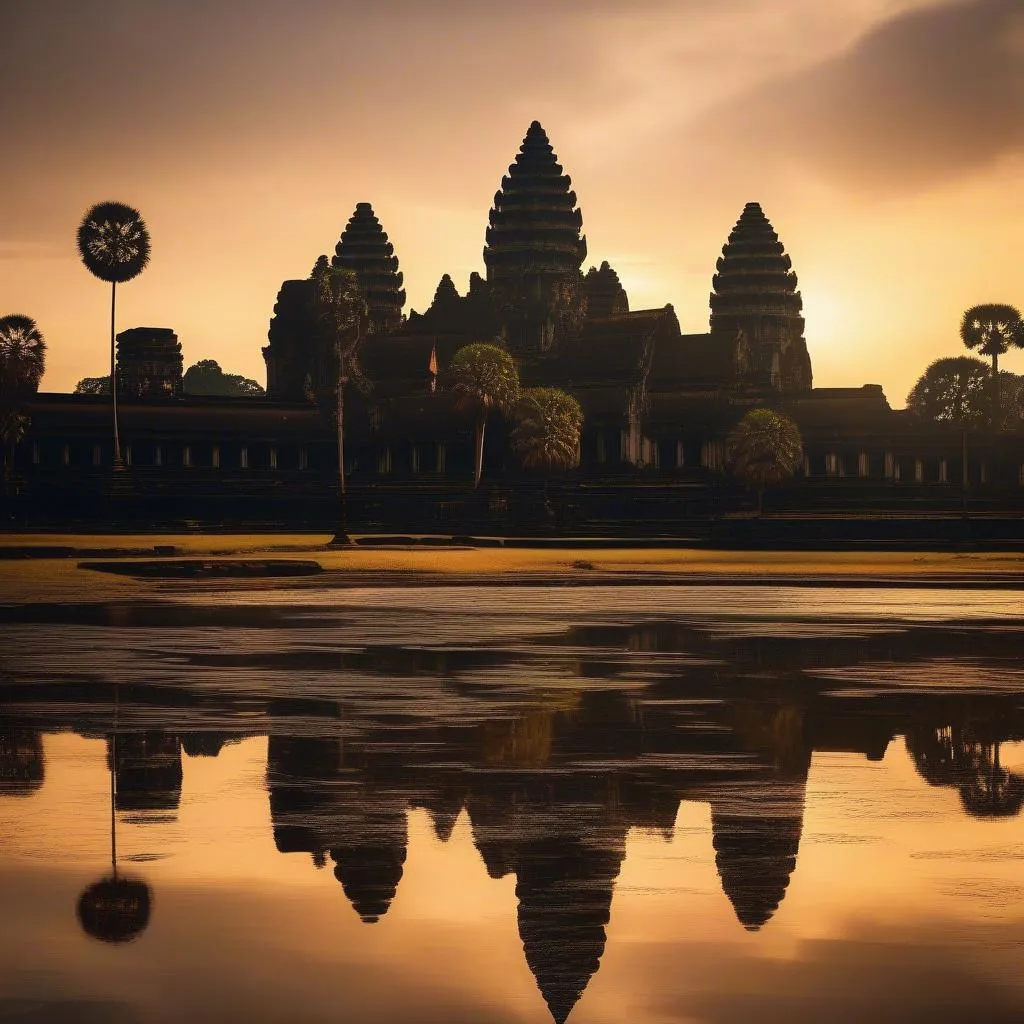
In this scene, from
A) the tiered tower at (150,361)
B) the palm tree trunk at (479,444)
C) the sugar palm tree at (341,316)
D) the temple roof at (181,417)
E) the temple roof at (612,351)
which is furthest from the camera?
the tiered tower at (150,361)

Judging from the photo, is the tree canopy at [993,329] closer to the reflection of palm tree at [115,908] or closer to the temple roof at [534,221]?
the temple roof at [534,221]

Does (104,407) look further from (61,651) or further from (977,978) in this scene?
(977,978)

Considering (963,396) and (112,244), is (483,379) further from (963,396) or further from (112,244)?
(963,396)

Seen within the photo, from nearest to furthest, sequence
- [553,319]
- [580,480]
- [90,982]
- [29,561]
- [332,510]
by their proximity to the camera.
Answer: [90,982] → [29,561] → [332,510] → [580,480] → [553,319]

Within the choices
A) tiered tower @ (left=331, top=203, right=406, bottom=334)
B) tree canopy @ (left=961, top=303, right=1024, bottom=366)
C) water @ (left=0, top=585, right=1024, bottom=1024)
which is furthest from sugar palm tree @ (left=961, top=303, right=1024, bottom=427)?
water @ (left=0, top=585, right=1024, bottom=1024)

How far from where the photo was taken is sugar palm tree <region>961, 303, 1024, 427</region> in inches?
5020

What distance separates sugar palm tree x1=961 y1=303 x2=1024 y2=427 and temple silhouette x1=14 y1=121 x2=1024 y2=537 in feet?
41.6

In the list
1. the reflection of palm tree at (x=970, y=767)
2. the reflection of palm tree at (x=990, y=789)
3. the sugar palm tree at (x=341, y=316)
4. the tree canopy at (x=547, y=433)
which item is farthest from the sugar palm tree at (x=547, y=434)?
the reflection of palm tree at (x=990, y=789)

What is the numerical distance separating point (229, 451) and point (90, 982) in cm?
9505

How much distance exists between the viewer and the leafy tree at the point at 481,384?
316ft

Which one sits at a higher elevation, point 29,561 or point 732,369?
point 732,369

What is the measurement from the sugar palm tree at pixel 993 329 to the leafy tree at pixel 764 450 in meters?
37.8

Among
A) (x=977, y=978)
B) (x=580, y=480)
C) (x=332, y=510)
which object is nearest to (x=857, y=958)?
(x=977, y=978)

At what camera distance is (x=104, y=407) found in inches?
3962
